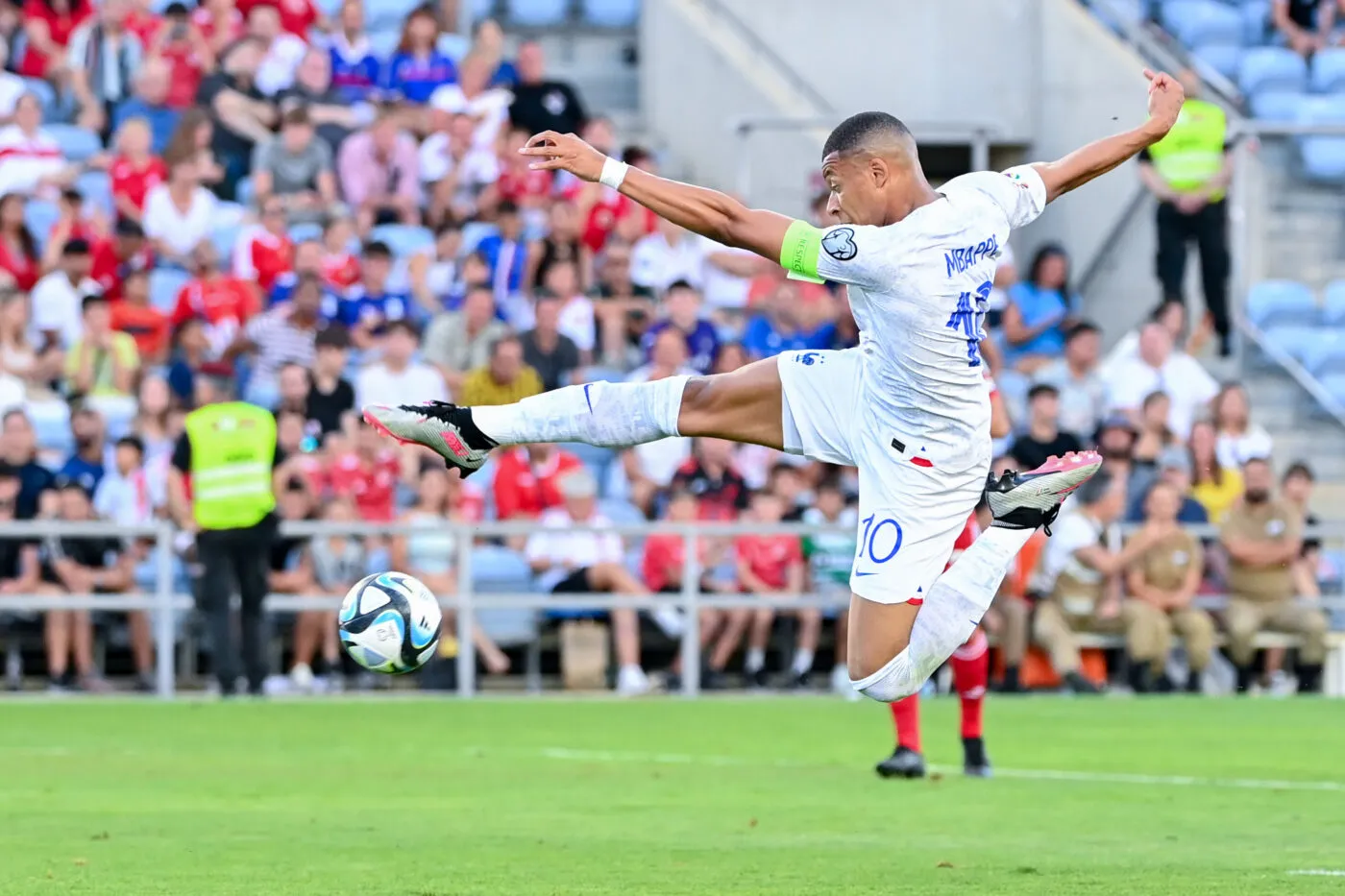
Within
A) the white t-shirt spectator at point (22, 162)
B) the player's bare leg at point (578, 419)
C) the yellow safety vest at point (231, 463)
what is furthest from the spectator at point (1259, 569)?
the player's bare leg at point (578, 419)

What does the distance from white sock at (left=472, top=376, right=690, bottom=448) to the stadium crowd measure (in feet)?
28.5

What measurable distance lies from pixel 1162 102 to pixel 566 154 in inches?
91.2

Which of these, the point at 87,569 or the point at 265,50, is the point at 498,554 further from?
the point at 265,50

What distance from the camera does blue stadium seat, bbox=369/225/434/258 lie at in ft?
66.1

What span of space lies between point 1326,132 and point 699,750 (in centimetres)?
1018

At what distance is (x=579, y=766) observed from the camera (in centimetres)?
1262

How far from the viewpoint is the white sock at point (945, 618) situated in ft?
29.0

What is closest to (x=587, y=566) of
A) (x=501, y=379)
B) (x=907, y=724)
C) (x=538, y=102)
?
(x=501, y=379)

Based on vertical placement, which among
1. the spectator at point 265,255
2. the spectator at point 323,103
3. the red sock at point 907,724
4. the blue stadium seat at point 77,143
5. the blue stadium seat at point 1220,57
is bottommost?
the red sock at point 907,724

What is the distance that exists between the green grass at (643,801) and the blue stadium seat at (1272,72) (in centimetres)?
738

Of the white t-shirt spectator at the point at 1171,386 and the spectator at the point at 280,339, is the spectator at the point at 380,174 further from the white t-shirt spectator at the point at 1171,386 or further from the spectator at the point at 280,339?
the white t-shirt spectator at the point at 1171,386

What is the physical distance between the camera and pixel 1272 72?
2239 cm

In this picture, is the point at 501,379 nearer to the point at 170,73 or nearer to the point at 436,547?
the point at 436,547

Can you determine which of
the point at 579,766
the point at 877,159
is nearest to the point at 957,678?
the point at 579,766
